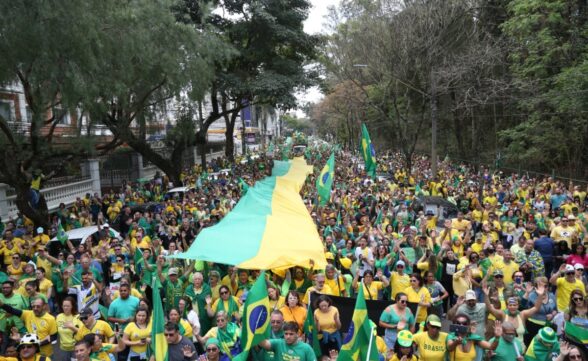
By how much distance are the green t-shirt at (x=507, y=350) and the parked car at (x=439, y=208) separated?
8.46 m

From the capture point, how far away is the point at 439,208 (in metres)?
14.0

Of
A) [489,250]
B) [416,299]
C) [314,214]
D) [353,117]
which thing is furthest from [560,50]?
[353,117]

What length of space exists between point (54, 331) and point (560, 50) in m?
21.3

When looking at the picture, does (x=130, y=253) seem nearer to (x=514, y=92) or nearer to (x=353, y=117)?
(x=514, y=92)

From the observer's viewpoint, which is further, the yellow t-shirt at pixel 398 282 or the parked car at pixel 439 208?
the parked car at pixel 439 208

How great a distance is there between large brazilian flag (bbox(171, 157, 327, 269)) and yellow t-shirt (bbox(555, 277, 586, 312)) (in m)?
3.28

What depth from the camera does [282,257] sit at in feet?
24.8

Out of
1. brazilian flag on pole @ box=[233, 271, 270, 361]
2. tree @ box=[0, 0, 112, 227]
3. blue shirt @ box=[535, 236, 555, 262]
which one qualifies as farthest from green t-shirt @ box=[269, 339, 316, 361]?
tree @ box=[0, 0, 112, 227]

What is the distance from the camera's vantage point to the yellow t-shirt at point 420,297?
6.34 m

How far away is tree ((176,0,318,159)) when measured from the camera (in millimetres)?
25062

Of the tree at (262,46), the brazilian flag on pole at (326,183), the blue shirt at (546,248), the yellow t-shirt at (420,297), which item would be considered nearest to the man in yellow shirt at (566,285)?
the yellow t-shirt at (420,297)

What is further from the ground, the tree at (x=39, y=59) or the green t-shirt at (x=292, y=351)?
the tree at (x=39, y=59)

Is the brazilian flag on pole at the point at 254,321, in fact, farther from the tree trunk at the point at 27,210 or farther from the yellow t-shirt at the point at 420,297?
the tree trunk at the point at 27,210

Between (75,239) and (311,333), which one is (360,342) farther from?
(75,239)
